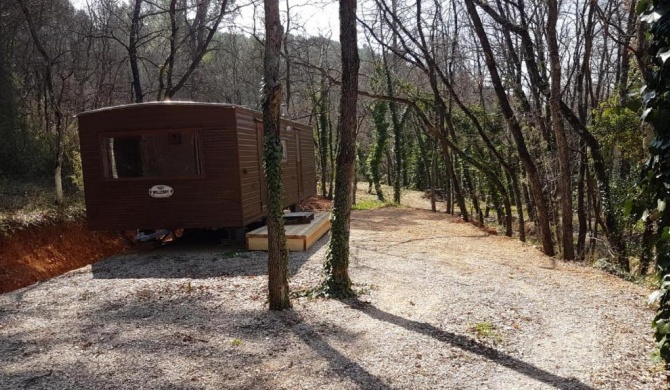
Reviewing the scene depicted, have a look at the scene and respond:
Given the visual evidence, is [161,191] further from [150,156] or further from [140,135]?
[140,135]

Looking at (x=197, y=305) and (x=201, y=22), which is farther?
(x=201, y=22)

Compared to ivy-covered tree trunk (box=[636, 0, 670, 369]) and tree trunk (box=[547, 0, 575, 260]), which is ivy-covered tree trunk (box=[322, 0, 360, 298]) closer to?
ivy-covered tree trunk (box=[636, 0, 670, 369])

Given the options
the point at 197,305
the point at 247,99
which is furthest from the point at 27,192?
the point at 247,99

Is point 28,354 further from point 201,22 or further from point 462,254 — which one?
point 201,22

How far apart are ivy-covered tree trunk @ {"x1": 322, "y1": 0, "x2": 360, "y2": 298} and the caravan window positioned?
3.42 metres

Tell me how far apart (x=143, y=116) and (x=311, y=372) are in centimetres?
569

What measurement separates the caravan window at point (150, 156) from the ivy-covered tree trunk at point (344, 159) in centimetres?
342

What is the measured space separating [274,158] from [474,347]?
8.02 feet

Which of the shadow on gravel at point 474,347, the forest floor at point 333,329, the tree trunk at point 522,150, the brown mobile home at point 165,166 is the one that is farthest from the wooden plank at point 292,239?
the tree trunk at point 522,150

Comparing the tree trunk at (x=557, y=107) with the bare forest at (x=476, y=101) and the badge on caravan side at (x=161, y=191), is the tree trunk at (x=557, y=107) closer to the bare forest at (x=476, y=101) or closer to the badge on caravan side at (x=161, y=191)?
the bare forest at (x=476, y=101)

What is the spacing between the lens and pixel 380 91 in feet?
60.6

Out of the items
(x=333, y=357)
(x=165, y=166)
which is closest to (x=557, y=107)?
(x=333, y=357)

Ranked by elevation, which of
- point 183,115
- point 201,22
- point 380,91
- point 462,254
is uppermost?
point 201,22

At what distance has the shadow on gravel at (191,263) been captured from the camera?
6.52 meters
